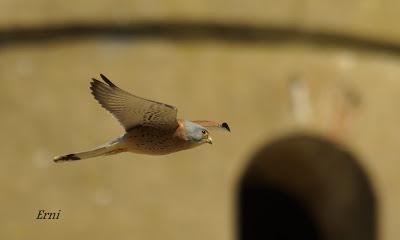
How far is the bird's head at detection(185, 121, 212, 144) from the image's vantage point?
3.21 meters

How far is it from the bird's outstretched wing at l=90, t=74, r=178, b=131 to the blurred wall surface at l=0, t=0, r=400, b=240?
4981mm

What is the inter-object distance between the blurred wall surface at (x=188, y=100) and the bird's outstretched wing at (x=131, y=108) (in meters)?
4.98

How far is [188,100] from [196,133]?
5.59 m

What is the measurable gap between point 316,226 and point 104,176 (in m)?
2.69

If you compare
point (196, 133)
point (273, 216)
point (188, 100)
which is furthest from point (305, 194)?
point (196, 133)

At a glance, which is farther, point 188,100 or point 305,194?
point 305,194

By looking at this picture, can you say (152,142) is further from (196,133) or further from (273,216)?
(273,216)

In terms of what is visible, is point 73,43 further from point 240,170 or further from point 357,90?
point 357,90

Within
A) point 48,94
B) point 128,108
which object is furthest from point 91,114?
point 128,108

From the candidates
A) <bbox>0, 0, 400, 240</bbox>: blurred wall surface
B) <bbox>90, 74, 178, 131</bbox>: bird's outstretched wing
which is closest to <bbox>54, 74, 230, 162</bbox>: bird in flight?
<bbox>90, 74, 178, 131</bbox>: bird's outstretched wing

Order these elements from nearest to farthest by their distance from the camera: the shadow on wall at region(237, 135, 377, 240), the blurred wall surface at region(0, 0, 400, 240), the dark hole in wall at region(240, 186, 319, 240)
Answer: the blurred wall surface at region(0, 0, 400, 240) < the shadow on wall at region(237, 135, 377, 240) < the dark hole in wall at region(240, 186, 319, 240)

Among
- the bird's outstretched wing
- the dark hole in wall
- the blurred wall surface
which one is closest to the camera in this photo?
the bird's outstretched wing

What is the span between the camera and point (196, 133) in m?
3.25

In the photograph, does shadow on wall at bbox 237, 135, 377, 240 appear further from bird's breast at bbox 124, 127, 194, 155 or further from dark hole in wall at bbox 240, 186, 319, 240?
bird's breast at bbox 124, 127, 194, 155
